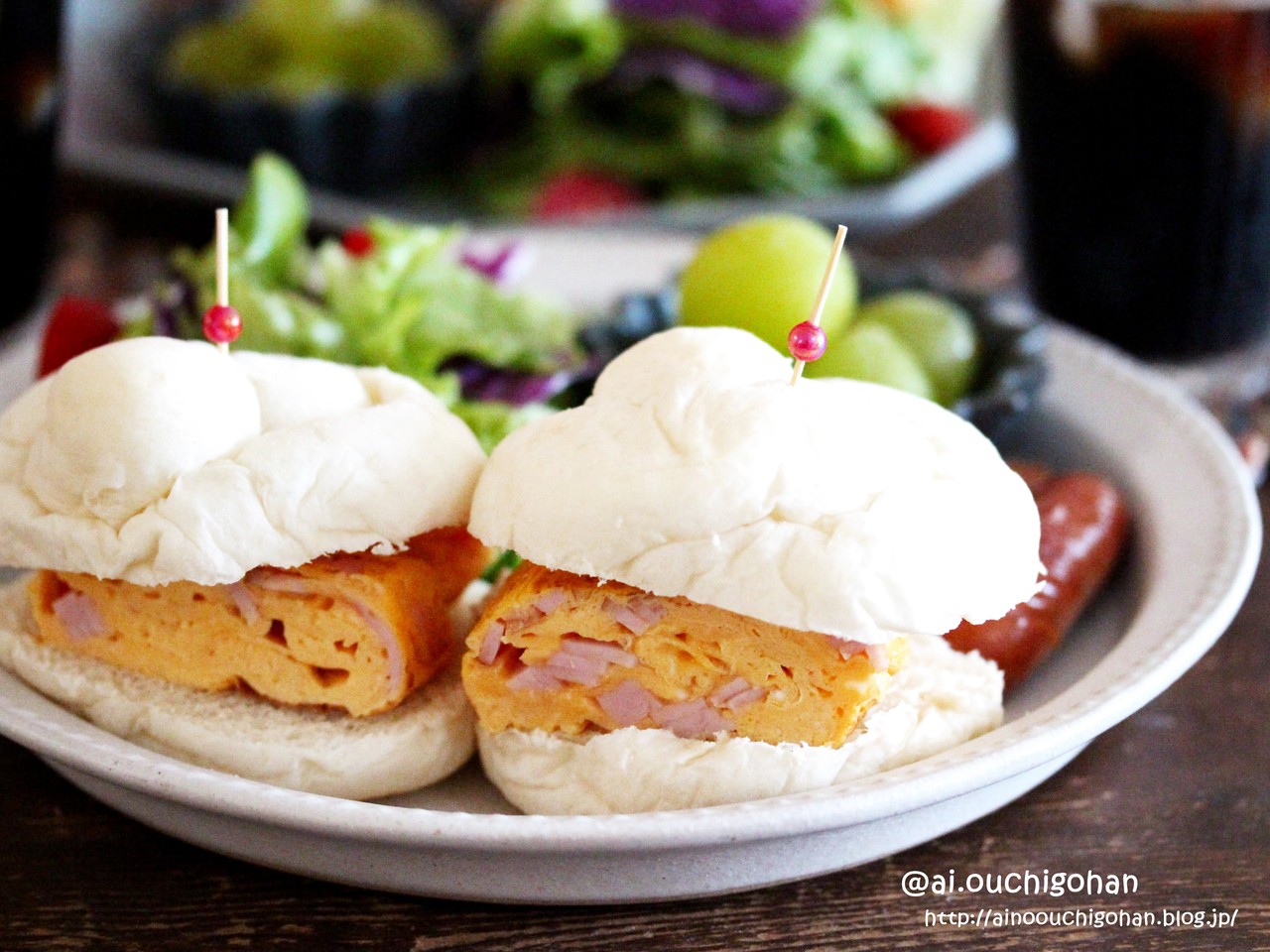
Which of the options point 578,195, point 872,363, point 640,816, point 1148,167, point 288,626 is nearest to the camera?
point 640,816

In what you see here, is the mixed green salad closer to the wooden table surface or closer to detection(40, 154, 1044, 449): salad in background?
detection(40, 154, 1044, 449): salad in background

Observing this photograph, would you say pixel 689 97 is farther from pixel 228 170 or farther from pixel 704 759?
pixel 704 759

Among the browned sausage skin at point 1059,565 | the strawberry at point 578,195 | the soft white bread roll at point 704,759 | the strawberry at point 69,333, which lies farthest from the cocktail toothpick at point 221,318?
the strawberry at point 578,195

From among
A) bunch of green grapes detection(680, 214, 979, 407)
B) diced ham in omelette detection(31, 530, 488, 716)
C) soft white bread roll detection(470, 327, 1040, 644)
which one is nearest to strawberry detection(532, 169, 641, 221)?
bunch of green grapes detection(680, 214, 979, 407)

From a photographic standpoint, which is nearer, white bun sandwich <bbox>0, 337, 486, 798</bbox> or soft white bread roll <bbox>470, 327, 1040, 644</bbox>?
soft white bread roll <bbox>470, 327, 1040, 644</bbox>

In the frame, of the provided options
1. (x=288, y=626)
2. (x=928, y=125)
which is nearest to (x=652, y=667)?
(x=288, y=626)
